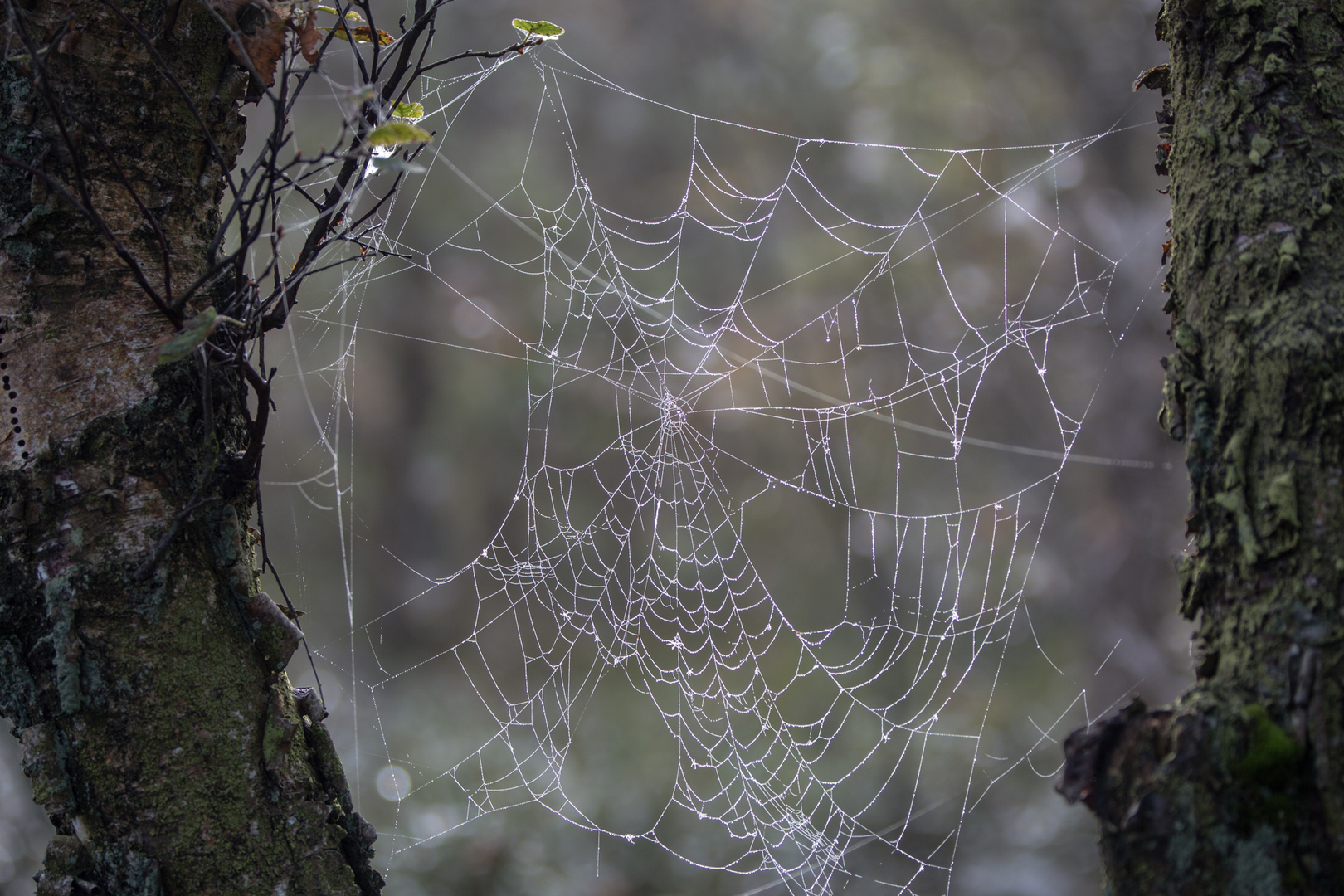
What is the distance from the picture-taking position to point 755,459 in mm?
6438

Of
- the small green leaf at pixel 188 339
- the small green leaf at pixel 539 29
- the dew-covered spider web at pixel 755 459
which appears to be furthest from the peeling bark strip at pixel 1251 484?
the dew-covered spider web at pixel 755 459

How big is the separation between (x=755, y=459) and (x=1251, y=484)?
5.56m

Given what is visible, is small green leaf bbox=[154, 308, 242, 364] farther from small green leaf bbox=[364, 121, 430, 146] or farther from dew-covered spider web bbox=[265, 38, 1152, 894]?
dew-covered spider web bbox=[265, 38, 1152, 894]

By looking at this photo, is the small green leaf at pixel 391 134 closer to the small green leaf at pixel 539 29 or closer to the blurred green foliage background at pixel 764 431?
the small green leaf at pixel 539 29

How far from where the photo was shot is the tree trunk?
0.98 meters

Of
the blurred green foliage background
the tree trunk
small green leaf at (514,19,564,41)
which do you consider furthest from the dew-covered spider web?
the tree trunk

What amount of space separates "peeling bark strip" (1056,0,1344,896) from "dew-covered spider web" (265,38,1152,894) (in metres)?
3.76

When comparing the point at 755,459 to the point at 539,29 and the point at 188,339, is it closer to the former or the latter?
the point at 539,29

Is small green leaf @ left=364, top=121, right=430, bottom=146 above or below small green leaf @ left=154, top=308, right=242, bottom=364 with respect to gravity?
above

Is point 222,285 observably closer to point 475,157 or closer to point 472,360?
point 475,157

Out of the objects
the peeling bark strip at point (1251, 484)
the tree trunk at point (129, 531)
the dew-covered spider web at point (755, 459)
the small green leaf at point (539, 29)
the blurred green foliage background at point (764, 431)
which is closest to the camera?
the peeling bark strip at point (1251, 484)

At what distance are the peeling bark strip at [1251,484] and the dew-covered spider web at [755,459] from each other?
3.76 m

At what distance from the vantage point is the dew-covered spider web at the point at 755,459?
5273mm

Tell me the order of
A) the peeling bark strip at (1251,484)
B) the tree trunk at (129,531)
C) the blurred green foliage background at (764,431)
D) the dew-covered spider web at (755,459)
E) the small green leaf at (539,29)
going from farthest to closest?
the dew-covered spider web at (755,459) → the blurred green foliage background at (764,431) → the small green leaf at (539,29) → the tree trunk at (129,531) → the peeling bark strip at (1251,484)
